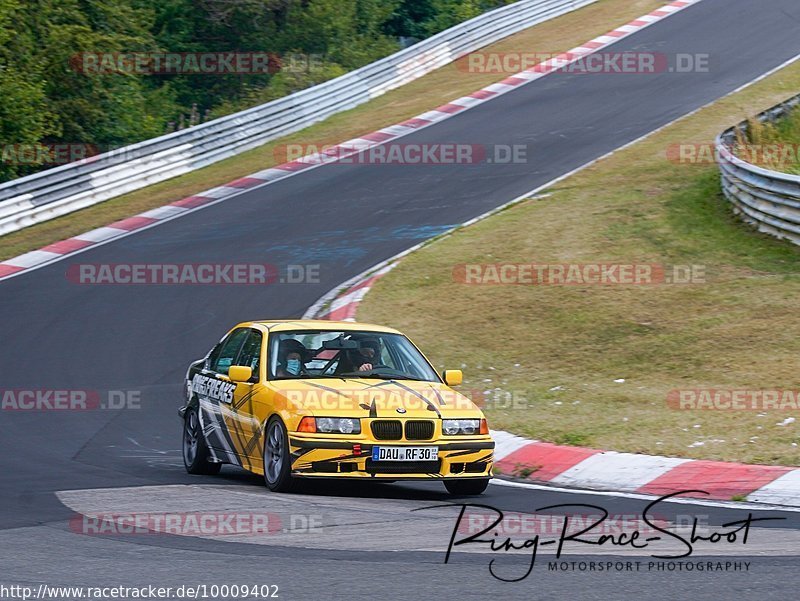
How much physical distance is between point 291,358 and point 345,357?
43 cm

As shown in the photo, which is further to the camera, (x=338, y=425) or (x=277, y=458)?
(x=277, y=458)

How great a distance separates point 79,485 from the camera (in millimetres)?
9305

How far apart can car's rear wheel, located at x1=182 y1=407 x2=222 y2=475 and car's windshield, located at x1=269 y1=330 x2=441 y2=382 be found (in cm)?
106

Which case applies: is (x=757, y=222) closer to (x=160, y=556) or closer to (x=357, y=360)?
(x=357, y=360)

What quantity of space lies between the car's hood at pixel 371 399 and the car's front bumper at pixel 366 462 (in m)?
0.21

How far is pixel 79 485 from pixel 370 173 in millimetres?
16426

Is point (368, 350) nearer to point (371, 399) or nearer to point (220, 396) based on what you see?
point (371, 399)

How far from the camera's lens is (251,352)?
10.1 metres

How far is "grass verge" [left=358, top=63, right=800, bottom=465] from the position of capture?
36.6 ft

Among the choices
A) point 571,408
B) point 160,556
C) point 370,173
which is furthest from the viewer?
point 370,173

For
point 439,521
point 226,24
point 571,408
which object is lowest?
point 571,408

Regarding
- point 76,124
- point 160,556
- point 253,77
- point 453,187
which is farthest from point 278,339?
point 253,77

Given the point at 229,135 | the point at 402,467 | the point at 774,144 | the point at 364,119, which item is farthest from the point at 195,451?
the point at 364,119

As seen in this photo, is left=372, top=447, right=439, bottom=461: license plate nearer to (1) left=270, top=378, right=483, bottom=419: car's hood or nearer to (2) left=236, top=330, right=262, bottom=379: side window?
(1) left=270, top=378, right=483, bottom=419: car's hood
